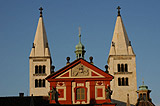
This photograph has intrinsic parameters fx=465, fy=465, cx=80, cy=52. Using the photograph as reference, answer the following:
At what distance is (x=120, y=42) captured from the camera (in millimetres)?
85438

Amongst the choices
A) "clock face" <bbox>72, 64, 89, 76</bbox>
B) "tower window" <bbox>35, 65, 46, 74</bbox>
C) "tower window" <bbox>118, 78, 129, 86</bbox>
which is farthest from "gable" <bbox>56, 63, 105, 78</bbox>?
"tower window" <bbox>35, 65, 46, 74</bbox>

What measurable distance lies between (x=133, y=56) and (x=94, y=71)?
30.0m

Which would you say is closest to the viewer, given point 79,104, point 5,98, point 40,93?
point 79,104

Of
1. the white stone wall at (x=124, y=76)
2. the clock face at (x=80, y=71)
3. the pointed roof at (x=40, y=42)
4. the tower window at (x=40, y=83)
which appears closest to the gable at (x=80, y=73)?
the clock face at (x=80, y=71)

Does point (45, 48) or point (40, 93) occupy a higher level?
point (45, 48)

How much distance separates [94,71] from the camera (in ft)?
181

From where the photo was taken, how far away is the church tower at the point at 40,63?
82.5 m

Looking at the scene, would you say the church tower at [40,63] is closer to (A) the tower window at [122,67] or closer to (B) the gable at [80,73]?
(A) the tower window at [122,67]

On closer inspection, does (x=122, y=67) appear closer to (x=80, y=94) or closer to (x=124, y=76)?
(x=124, y=76)

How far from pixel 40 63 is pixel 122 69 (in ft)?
48.8

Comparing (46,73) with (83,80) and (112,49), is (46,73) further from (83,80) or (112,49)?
(83,80)

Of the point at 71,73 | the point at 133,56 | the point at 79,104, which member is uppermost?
the point at 133,56

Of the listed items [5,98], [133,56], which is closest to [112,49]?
[133,56]

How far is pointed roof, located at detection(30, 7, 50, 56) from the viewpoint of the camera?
279 feet
